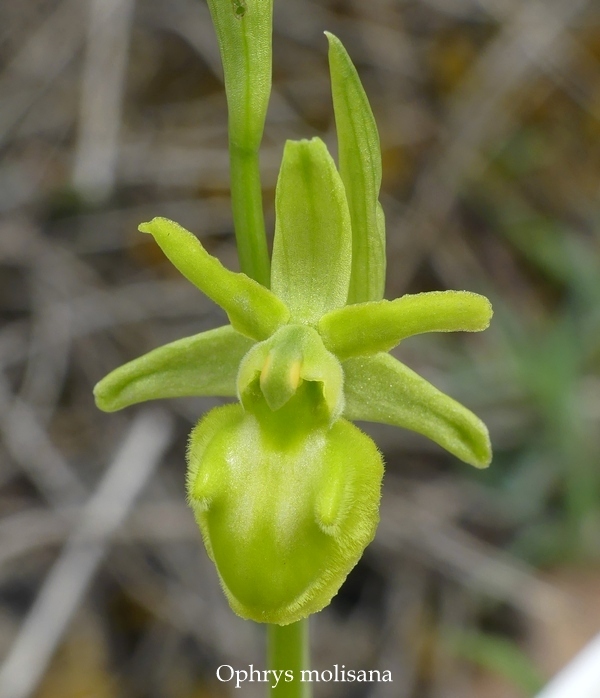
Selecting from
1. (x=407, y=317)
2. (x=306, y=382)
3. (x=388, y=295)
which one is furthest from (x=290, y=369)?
(x=388, y=295)

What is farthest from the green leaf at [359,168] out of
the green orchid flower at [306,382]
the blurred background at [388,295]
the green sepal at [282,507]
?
the blurred background at [388,295]

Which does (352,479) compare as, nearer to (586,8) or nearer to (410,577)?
(410,577)

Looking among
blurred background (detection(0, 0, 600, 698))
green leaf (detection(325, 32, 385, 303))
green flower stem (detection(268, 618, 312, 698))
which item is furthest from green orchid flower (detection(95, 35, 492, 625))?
blurred background (detection(0, 0, 600, 698))

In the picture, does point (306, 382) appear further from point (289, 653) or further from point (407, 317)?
point (289, 653)

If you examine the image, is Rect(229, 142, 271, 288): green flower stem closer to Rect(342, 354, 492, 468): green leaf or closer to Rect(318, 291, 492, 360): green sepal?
Rect(318, 291, 492, 360): green sepal

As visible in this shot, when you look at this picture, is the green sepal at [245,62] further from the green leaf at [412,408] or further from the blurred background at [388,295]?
the blurred background at [388,295]

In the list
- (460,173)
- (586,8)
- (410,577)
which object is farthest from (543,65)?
(410,577)

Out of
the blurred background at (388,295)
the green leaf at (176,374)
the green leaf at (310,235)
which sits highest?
the green leaf at (310,235)
